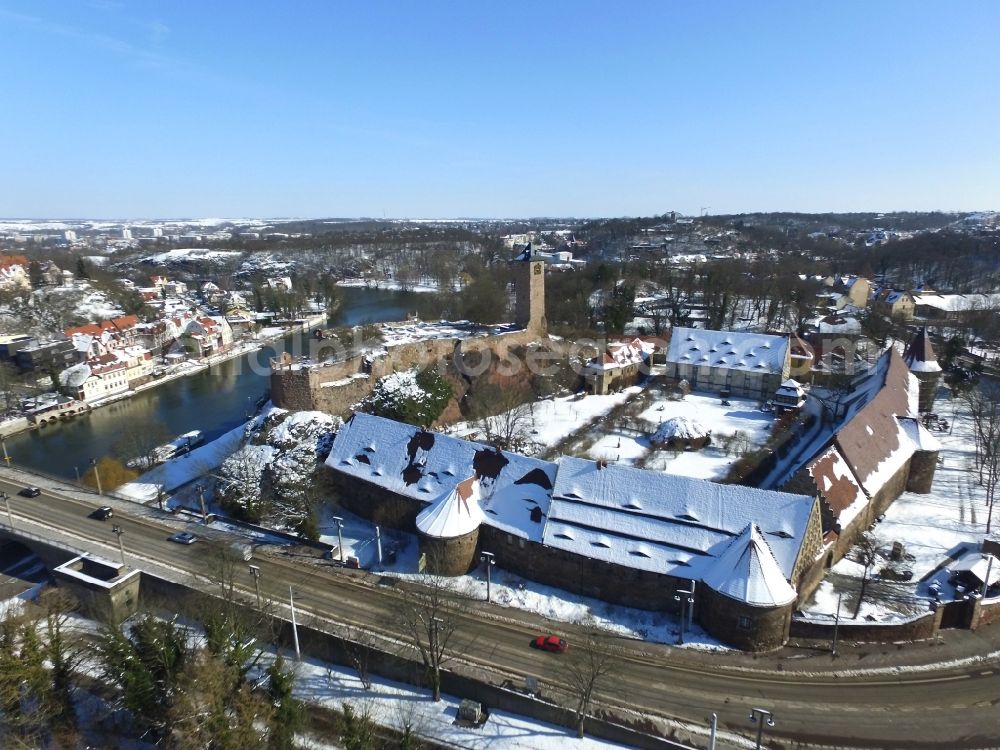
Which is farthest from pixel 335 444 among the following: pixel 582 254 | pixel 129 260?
pixel 129 260

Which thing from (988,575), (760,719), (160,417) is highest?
(760,719)

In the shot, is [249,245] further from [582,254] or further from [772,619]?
[772,619]

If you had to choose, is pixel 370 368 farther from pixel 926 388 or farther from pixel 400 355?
pixel 926 388

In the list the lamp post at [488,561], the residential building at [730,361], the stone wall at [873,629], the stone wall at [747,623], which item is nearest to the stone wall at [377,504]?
the lamp post at [488,561]

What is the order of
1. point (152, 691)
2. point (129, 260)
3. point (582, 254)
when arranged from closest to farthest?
point (152, 691)
point (129, 260)
point (582, 254)

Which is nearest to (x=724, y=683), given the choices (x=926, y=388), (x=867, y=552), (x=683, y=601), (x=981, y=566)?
(x=683, y=601)

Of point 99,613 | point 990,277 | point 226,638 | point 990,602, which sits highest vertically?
point 990,277

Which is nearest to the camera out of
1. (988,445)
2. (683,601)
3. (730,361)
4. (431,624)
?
(431,624)
